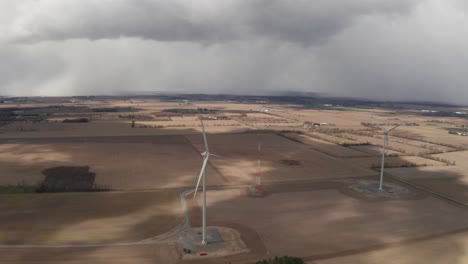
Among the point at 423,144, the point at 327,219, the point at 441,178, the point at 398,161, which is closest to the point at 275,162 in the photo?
the point at 398,161

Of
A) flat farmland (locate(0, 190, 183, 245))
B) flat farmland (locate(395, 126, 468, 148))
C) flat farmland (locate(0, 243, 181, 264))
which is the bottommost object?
flat farmland (locate(0, 243, 181, 264))

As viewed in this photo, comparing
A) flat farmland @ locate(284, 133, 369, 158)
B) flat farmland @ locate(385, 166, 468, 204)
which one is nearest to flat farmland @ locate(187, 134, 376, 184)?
flat farmland @ locate(284, 133, 369, 158)

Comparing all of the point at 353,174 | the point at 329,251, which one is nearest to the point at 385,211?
the point at 329,251

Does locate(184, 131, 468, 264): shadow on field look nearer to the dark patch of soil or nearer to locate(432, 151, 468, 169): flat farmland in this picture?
the dark patch of soil

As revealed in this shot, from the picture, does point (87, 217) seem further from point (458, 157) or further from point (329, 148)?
point (458, 157)

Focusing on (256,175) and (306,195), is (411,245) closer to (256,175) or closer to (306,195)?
(306,195)

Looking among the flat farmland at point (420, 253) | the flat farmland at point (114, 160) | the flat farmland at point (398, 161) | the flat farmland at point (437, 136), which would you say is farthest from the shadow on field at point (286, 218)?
the flat farmland at point (437, 136)
